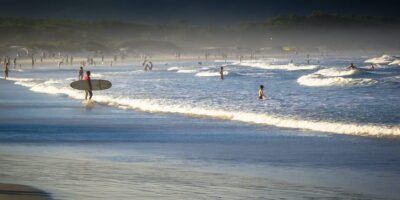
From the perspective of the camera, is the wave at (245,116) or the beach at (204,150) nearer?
the beach at (204,150)

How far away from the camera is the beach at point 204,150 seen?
1085 centimetres

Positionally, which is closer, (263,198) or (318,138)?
(263,198)

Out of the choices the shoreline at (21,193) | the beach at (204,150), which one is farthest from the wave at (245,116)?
the shoreline at (21,193)

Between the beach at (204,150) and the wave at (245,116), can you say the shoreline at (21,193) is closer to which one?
the beach at (204,150)

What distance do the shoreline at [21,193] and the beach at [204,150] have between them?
0.18 meters

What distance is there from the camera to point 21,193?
10.1 meters

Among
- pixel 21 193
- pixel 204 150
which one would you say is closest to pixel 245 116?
pixel 204 150

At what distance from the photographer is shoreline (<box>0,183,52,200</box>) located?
974cm

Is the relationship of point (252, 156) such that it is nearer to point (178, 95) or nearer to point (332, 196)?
point (332, 196)

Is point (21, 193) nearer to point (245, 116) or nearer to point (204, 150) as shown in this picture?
point (204, 150)

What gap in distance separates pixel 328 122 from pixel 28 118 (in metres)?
9.63

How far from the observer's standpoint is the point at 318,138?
55.0 feet

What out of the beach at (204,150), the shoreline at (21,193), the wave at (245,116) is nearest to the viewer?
the shoreline at (21,193)

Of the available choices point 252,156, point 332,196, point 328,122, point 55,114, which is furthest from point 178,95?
point 332,196
